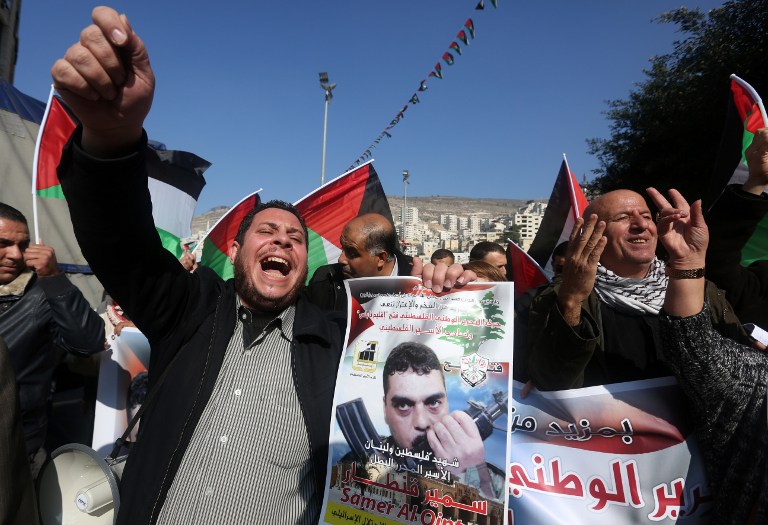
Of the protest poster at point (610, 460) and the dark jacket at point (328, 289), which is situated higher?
the dark jacket at point (328, 289)

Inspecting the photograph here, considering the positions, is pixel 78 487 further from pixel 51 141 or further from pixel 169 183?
pixel 169 183

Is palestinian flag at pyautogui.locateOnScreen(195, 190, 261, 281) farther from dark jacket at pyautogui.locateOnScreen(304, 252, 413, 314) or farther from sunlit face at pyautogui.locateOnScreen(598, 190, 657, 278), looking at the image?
sunlit face at pyautogui.locateOnScreen(598, 190, 657, 278)

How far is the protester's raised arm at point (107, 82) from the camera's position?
1.08m

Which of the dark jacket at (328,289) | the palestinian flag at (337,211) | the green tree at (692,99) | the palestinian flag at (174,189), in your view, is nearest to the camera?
the dark jacket at (328,289)

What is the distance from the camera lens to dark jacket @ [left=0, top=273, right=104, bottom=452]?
257 cm

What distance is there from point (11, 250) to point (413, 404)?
2552 mm

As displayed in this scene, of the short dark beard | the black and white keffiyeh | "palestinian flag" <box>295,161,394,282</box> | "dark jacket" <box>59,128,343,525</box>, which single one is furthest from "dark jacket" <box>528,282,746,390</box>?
"palestinian flag" <box>295,161,394,282</box>

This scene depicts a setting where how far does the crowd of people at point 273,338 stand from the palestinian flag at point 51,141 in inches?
123

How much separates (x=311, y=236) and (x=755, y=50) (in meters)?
12.5

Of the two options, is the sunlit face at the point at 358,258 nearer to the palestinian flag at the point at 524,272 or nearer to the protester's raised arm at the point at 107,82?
the palestinian flag at the point at 524,272

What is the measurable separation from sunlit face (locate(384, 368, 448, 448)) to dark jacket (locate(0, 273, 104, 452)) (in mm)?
2054

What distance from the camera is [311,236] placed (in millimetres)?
5078

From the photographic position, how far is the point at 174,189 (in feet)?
20.9

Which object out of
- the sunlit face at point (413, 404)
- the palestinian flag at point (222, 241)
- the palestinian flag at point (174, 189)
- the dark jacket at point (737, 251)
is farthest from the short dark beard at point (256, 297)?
the palestinian flag at point (174, 189)
